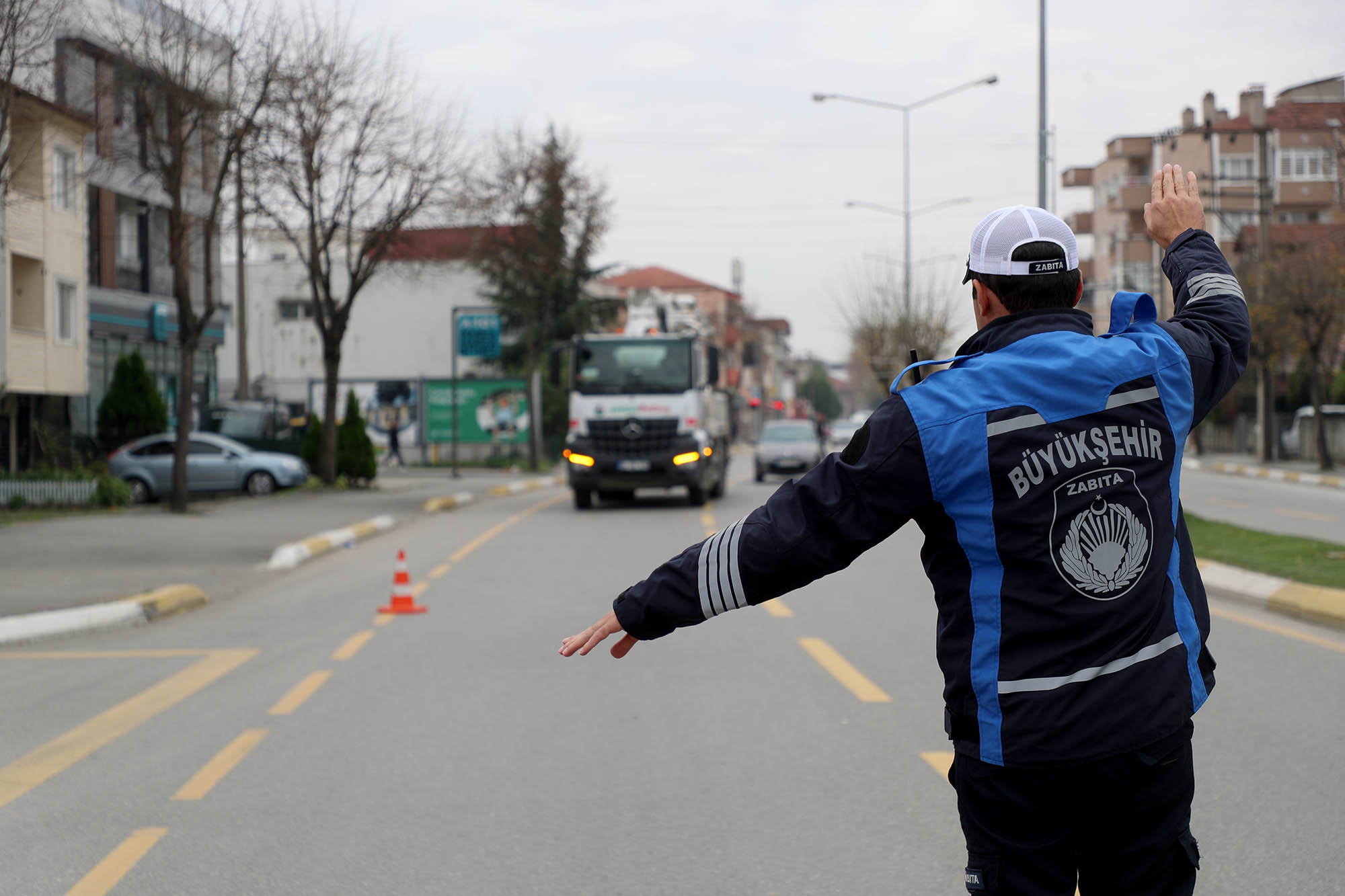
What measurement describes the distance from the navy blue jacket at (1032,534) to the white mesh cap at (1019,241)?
99 mm

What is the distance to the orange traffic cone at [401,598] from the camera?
37.5 ft

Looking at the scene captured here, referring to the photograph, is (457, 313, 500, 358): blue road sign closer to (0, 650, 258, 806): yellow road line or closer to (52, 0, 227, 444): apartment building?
(52, 0, 227, 444): apartment building

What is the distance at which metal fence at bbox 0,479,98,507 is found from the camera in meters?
22.7

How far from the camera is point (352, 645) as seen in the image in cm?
971

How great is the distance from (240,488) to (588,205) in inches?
741

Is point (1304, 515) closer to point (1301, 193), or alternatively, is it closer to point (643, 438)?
point (643, 438)

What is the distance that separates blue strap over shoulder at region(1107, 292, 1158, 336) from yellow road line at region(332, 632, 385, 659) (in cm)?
723

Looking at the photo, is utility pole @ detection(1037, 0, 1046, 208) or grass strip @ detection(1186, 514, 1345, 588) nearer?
grass strip @ detection(1186, 514, 1345, 588)

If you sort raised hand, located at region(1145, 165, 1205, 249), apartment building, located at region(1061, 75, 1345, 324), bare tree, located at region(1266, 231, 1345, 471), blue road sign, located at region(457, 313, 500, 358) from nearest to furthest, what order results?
raised hand, located at region(1145, 165, 1205, 249) → blue road sign, located at region(457, 313, 500, 358) → bare tree, located at region(1266, 231, 1345, 471) → apartment building, located at region(1061, 75, 1345, 324)

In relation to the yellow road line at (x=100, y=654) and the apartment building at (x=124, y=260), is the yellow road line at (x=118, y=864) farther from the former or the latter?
the apartment building at (x=124, y=260)

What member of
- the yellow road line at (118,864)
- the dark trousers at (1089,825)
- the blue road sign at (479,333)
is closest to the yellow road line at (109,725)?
the yellow road line at (118,864)

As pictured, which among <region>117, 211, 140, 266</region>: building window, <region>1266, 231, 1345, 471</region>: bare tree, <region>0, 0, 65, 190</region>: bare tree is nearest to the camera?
<region>0, 0, 65, 190</region>: bare tree

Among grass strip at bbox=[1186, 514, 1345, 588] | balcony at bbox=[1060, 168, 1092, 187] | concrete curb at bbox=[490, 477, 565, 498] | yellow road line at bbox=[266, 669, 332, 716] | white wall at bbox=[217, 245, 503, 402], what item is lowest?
concrete curb at bbox=[490, 477, 565, 498]

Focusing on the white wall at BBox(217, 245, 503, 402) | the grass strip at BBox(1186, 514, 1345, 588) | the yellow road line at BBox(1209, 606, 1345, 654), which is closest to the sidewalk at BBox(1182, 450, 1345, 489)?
the grass strip at BBox(1186, 514, 1345, 588)
